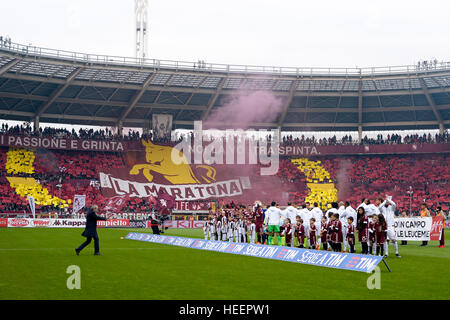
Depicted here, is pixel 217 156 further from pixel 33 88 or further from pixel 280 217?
pixel 280 217

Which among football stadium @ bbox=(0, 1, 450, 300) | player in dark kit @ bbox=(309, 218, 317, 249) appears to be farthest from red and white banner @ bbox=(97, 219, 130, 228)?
player in dark kit @ bbox=(309, 218, 317, 249)

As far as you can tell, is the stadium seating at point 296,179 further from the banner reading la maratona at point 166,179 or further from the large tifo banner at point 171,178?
the banner reading la maratona at point 166,179

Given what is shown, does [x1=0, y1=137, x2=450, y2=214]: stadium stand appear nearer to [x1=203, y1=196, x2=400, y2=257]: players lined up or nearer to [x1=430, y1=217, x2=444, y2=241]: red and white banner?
[x1=203, y1=196, x2=400, y2=257]: players lined up

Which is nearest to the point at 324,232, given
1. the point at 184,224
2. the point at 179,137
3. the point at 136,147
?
the point at 184,224

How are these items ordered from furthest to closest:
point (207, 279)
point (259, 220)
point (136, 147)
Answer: point (136, 147) → point (259, 220) → point (207, 279)

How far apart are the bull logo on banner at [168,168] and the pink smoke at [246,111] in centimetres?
614

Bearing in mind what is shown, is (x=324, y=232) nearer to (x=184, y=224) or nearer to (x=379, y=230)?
(x=379, y=230)

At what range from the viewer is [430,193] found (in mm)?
63406

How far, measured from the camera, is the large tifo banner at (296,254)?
619 inches

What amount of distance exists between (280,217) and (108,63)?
36.6 metres

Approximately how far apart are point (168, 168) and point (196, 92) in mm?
9653

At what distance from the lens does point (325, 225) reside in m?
23.5

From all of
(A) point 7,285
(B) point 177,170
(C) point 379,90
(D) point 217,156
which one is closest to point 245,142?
(D) point 217,156

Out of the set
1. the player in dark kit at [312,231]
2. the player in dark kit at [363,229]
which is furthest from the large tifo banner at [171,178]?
the player in dark kit at [363,229]
